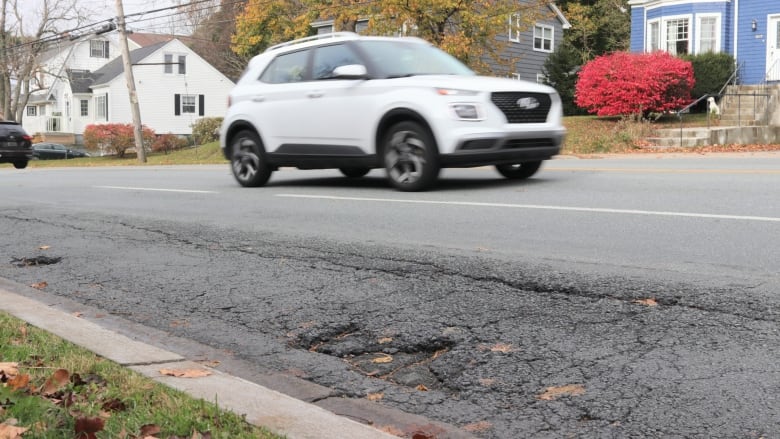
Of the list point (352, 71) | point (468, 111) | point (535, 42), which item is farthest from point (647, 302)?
point (535, 42)

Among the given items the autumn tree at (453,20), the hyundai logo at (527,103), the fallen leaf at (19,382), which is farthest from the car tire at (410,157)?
the autumn tree at (453,20)

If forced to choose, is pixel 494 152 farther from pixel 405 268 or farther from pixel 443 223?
pixel 405 268

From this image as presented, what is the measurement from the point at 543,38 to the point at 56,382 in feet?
153

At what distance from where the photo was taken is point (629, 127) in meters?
23.4

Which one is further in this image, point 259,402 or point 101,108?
point 101,108

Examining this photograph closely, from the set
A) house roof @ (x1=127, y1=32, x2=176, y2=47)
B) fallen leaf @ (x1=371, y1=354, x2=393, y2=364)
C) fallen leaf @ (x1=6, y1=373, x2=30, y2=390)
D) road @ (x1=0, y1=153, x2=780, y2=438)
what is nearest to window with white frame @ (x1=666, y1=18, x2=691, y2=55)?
road @ (x1=0, y1=153, x2=780, y2=438)

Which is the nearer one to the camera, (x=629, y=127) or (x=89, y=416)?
(x=89, y=416)

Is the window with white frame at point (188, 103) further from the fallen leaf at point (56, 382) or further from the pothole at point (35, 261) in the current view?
the fallen leaf at point (56, 382)

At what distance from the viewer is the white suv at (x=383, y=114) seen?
9.99 metres

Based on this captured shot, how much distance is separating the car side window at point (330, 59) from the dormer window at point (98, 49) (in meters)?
69.8

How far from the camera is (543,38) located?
156 feet

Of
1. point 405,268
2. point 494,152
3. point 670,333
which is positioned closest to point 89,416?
point 670,333

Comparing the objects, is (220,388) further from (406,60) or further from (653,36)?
(653,36)

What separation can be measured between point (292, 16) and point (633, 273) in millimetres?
36750
